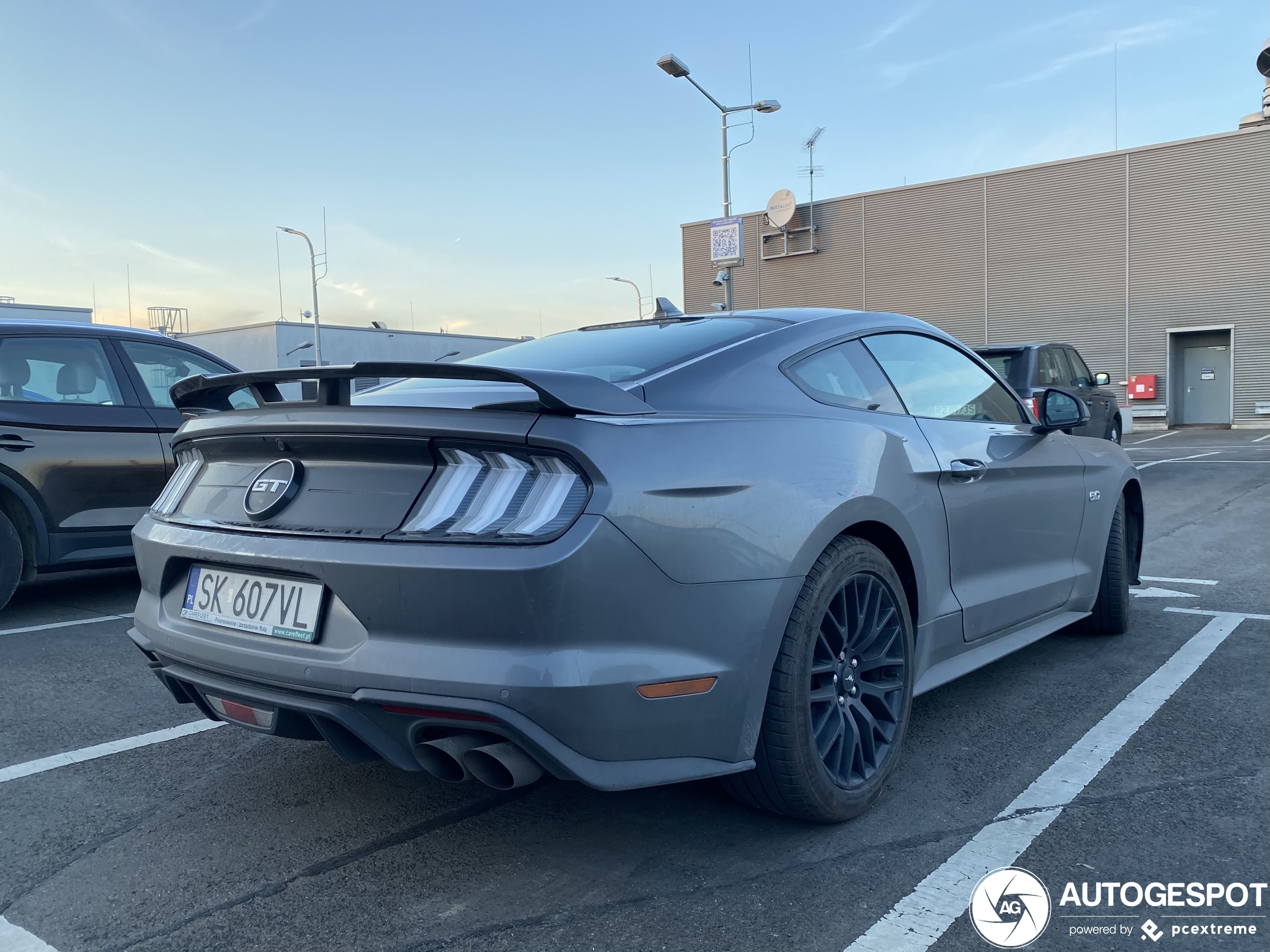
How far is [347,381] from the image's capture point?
7.94 feet

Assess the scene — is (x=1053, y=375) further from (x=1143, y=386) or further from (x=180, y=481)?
(x=1143, y=386)

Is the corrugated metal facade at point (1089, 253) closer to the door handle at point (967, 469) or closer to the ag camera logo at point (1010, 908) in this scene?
the door handle at point (967, 469)

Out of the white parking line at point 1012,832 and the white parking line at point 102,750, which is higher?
the white parking line at point 102,750

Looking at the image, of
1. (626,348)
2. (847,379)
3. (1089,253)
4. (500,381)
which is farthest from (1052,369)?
(1089,253)

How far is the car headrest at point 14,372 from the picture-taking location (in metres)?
5.30

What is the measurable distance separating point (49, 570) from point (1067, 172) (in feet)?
95.8

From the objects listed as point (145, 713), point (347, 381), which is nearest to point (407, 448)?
point (347, 381)

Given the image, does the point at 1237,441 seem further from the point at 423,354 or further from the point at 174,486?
the point at 423,354

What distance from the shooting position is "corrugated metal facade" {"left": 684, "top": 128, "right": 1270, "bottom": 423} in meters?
26.2

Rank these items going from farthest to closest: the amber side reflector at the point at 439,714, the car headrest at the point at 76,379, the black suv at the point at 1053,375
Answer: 1. the black suv at the point at 1053,375
2. the car headrest at the point at 76,379
3. the amber side reflector at the point at 439,714

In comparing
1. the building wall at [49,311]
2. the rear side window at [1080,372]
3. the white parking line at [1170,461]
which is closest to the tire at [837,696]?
the rear side window at [1080,372]

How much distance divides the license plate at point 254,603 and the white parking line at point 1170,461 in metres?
14.3

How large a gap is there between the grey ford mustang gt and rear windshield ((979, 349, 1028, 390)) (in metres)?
7.90

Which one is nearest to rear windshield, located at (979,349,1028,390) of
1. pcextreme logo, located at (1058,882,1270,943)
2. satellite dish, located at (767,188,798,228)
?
pcextreme logo, located at (1058,882,1270,943)
